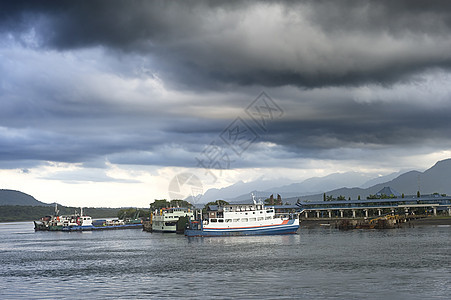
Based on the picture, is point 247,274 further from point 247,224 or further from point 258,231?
point 258,231

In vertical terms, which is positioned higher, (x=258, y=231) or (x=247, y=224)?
(x=247, y=224)

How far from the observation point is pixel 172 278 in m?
73.7

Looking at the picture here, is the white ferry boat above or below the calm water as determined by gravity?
above

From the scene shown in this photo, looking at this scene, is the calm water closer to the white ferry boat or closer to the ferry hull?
the ferry hull

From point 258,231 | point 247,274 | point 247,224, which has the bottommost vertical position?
point 247,274

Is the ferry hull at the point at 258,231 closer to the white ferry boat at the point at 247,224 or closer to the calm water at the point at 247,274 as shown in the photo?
the white ferry boat at the point at 247,224

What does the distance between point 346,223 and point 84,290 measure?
142 metres

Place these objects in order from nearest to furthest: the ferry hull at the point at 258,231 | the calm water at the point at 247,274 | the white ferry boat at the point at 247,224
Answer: the calm water at the point at 247,274 → the ferry hull at the point at 258,231 → the white ferry boat at the point at 247,224

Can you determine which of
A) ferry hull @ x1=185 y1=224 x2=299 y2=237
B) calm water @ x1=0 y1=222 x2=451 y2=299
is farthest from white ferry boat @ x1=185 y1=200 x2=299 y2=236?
calm water @ x1=0 y1=222 x2=451 y2=299

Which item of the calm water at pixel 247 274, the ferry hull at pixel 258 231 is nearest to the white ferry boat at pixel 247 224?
the ferry hull at pixel 258 231

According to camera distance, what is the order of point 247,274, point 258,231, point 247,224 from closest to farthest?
point 247,274 < point 258,231 < point 247,224

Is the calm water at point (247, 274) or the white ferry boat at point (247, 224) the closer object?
the calm water at point (247, 274)

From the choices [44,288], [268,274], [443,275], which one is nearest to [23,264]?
[44,288]

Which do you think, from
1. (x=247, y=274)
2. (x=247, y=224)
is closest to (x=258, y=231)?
(x=247, y=224)
